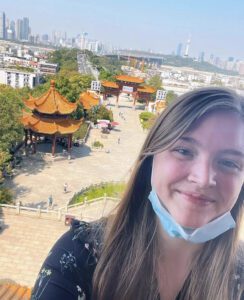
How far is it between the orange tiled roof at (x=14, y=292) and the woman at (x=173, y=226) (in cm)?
305

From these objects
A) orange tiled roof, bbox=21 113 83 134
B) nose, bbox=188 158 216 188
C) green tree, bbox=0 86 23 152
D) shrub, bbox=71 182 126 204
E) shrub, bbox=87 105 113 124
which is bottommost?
shrub, bbox=71 182 126 204

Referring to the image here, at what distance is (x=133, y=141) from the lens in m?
23.7

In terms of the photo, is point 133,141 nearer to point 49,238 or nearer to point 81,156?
point 81,156

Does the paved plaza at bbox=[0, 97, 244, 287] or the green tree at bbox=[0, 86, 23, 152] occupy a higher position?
the green tree at bbox=[0, 86, 23, 152]

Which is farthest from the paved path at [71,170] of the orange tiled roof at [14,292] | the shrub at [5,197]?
the orange tiled roof at [14,292]

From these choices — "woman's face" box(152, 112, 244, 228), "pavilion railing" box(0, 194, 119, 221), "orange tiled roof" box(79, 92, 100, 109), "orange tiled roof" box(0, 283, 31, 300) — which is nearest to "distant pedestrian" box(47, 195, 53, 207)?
"pavilion railing" box(0, 194, 119, 221)

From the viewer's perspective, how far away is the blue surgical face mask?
137 cm

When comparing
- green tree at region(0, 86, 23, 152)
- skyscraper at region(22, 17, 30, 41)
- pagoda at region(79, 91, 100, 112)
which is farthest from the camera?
skyscraper at region(22, 17, 30, 41)

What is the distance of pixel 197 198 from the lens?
4.35 feet

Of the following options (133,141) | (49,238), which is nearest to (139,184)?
(49,238)

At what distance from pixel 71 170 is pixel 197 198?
1534 cm

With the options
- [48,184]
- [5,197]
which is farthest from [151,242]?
[48,184]

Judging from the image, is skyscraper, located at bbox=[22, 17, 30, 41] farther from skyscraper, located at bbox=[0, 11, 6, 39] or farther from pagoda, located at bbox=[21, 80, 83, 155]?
A: pagoda, located at bbox=[21, 80, 83, 155]

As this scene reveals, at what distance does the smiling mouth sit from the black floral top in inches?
16.1
